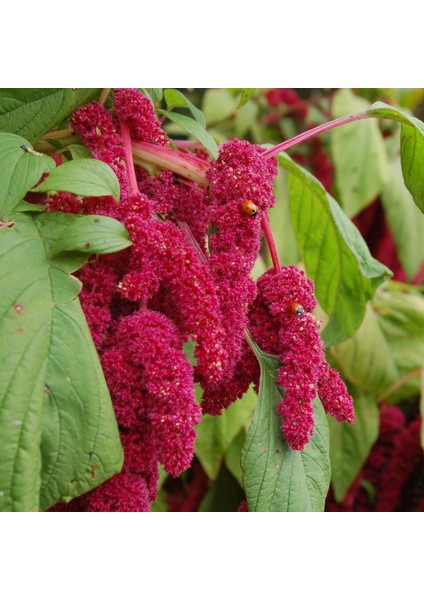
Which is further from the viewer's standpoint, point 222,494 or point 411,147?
point 222,494

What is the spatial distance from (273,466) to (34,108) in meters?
0.35

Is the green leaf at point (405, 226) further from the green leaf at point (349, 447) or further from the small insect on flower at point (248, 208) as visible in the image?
the small insect on flower at point (248, 208)

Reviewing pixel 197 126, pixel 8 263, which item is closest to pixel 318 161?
pixel 197 126

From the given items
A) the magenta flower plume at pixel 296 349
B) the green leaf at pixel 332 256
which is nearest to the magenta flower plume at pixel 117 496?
the magenta flower plume at pixel 296 349

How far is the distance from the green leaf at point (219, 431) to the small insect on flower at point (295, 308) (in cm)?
53

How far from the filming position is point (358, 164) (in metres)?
1.51

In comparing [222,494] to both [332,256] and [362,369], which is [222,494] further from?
[332,256]

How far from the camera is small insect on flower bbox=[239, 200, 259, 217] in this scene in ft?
1.69

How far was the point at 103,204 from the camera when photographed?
1.68ft

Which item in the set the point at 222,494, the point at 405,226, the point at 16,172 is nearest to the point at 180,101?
the point at 16,172

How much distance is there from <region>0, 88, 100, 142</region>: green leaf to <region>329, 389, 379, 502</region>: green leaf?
75 cm

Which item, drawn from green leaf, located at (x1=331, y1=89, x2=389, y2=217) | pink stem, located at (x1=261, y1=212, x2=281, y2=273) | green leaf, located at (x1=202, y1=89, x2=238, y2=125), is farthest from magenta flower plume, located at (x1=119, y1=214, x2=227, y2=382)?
green leaf, located at (x1=202, y1=89, x2=238, y2=125)

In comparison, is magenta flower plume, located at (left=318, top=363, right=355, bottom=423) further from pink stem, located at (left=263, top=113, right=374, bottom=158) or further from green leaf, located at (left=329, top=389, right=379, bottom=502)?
green leaf, located at (left=329, top=389, right=379, bottom=502)
